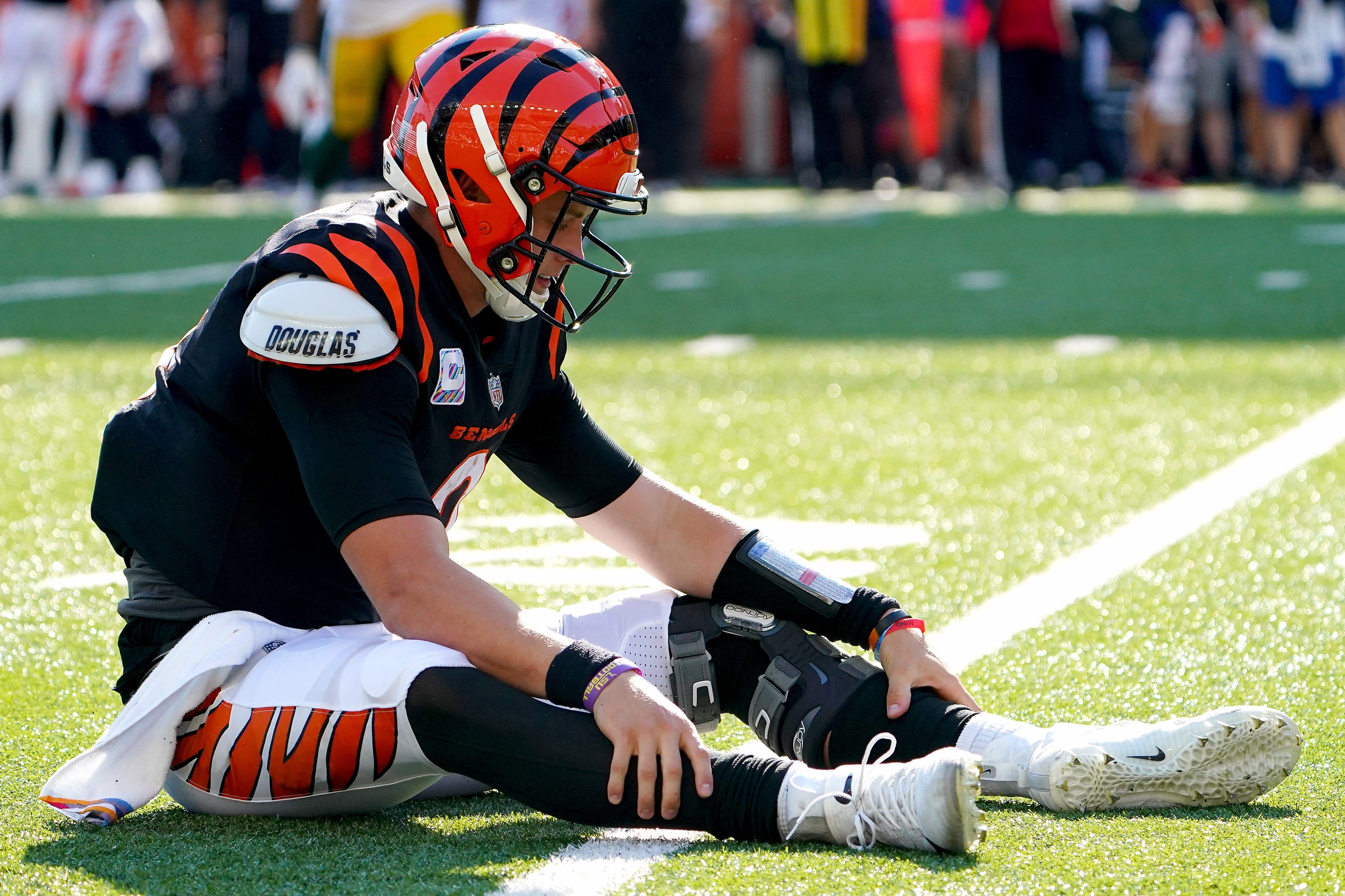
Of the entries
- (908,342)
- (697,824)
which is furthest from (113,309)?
(697,824)

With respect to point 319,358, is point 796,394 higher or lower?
lower

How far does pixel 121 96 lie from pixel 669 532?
12856 mm

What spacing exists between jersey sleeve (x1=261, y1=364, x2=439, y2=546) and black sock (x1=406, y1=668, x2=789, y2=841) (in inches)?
8.9

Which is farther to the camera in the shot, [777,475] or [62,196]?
[62,196]

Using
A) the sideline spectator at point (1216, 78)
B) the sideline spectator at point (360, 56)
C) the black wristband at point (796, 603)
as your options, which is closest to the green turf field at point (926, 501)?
the black wristband at point (796, 603)

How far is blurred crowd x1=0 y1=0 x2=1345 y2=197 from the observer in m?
14.0

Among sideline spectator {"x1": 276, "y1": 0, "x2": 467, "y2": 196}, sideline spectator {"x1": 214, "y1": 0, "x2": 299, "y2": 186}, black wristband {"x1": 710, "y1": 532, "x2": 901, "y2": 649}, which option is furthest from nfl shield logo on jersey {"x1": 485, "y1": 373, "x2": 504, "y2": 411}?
sideline spectator {"x1": 214, "y1": 0, "x2": 299, "y2": 186}

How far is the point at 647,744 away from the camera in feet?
8.00

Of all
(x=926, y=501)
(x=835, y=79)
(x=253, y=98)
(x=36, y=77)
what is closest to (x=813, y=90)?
(x=835, y=79)

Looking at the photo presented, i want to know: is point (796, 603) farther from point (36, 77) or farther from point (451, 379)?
point (36, 77)

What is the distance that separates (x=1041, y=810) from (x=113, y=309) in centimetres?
638

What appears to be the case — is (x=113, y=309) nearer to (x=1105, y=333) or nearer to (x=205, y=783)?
(x=1105, y=333)

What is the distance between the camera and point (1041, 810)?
266cm

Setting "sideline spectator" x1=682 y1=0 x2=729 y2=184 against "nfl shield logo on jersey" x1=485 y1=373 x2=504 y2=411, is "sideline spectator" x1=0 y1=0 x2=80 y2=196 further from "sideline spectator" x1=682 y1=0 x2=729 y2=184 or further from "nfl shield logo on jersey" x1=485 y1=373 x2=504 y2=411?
"nfl shield logo on jersey" x1=485 y1=373 x2=504 y2=411
